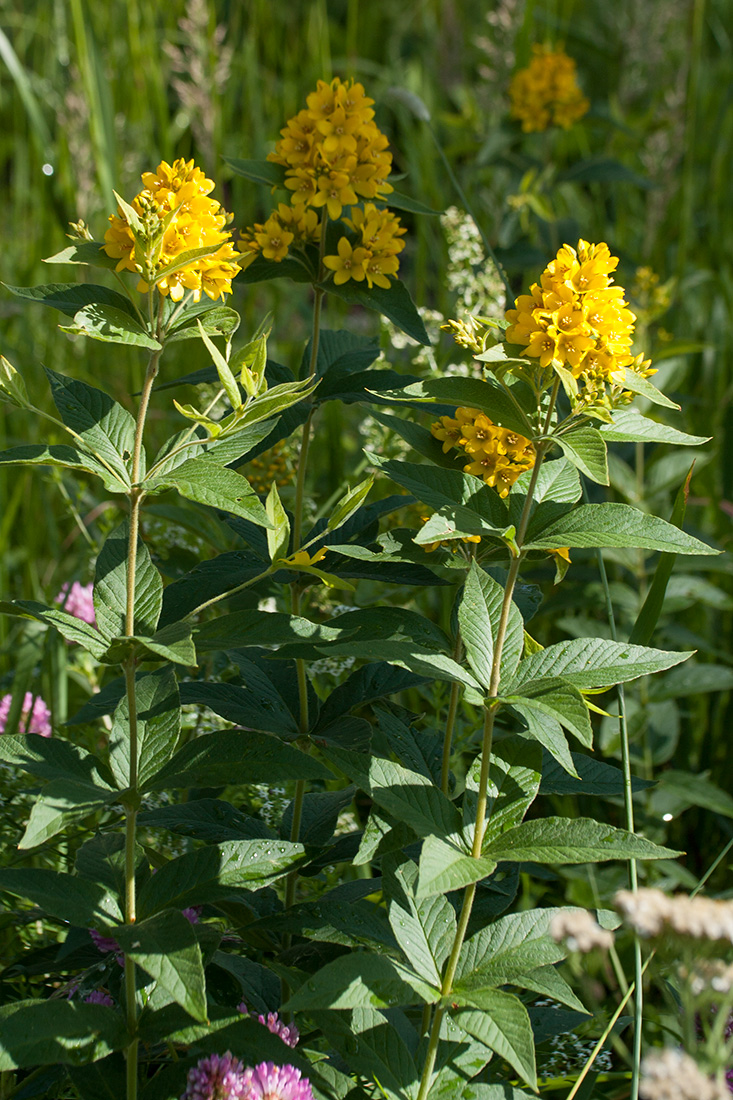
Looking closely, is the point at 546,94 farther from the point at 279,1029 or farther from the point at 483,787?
the point at 279,1029

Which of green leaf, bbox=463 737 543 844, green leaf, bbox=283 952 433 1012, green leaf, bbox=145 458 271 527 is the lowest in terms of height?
green leaf, bbox=283 952 433 1012

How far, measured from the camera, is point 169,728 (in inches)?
38.8

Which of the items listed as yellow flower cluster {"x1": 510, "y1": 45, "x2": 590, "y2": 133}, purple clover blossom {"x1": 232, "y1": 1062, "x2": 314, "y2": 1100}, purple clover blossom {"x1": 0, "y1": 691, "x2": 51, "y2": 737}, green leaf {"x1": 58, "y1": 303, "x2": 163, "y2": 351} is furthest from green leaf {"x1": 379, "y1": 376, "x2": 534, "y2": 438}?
yellow flower cluster {"x1": 510, "y1": 45, "x2": 590, "y2": 133}

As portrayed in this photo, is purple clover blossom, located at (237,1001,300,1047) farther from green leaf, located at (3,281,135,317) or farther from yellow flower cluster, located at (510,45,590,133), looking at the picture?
yellow flower cluster, located at (510,45,590,133)

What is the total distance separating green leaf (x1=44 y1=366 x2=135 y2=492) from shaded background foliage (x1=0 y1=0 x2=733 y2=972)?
1.91 feet

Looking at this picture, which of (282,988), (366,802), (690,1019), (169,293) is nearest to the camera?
(690,1019)

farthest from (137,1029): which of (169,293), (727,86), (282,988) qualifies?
(727,86)

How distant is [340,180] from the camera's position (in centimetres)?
117

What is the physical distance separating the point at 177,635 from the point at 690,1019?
482 millimetres

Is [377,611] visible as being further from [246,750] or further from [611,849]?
[611,849]

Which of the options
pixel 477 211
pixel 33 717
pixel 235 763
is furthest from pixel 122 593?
pixel 477 211

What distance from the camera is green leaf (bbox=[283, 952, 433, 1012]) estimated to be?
0.82m

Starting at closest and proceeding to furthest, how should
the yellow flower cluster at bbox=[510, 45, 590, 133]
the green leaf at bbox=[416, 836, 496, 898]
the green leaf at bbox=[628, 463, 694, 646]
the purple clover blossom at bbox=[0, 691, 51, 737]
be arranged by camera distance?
the green leaf at bbox=[416, 836, 496, 898] < the green leaf at bbox=[628, 463, 694, 646] < the purple clover blossom at bbox=[0, 691, 51, 737] < the yellow flower cluster at bbox=[510, 45, 590, 133]

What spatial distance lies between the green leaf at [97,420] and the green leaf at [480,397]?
10.5 inches
